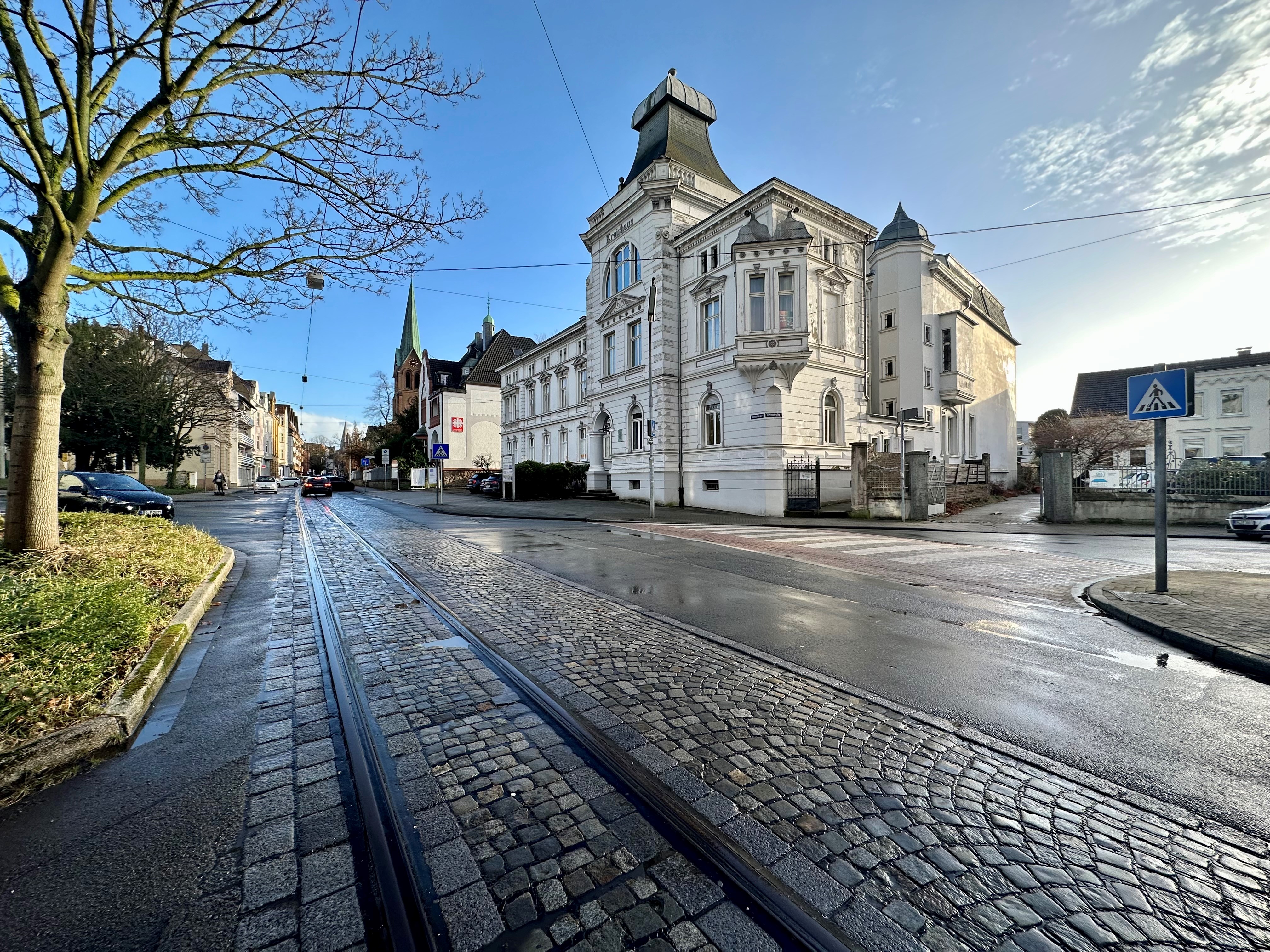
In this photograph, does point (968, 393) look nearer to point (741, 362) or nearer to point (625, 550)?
point (741, 362)

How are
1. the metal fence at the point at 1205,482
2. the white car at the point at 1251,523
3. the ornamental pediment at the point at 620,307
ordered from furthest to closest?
1. the ornamental pediment at the point at 620,307
2. the metal fence at the point at 1205,482
3. the white car at the point at 1251,523

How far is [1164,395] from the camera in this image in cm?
672

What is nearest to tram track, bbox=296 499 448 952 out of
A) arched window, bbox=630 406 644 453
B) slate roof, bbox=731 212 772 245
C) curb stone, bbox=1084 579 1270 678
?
curb stone, bbox=1084 579 1270 678

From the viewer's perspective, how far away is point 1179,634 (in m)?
5.06

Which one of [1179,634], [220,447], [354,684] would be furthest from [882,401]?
[220,447]

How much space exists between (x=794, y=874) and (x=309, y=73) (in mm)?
9452

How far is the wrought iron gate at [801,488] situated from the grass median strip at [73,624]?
1731 cm

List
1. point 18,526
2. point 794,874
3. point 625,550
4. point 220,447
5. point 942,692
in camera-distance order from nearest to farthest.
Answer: point 794,874, point 942,692, point 18,526, point 625,550, point 220,447

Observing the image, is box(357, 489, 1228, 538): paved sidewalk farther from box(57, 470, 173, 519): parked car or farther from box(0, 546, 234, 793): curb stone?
box(0, 546, 234, 793): curb stone

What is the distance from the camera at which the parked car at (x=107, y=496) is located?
13.8m

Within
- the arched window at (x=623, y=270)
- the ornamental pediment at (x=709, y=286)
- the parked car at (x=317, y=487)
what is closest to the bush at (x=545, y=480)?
the arched window at (x=623, y=270)

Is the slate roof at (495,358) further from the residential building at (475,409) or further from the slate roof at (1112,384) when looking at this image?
the slate roof at (1112,384)

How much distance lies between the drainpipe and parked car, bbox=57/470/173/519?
17.7m

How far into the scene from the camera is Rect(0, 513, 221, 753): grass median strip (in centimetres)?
296
